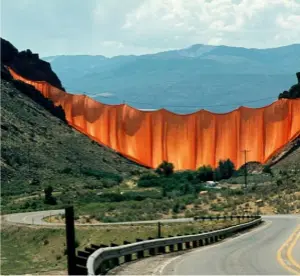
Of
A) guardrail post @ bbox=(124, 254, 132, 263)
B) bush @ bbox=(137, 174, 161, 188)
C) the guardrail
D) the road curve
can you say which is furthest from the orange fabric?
guardrail post @ bbox=(124, 254, 132, 263)

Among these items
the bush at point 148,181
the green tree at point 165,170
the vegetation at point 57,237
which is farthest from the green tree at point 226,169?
the vegetation at point 57,237

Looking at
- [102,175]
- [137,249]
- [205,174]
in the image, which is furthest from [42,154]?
[137,249]

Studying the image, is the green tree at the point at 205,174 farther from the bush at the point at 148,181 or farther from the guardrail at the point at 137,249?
the guardrail at the point at 137,249

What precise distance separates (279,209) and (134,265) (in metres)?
47.6

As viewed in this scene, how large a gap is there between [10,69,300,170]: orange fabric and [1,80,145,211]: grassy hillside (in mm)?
13264

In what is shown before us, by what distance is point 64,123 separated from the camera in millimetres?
120688

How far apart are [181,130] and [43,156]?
4274 cm

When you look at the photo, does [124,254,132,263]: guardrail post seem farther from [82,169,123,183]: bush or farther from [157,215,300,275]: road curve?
[82,169,123,183]: bush

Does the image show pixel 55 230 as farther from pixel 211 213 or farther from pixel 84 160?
pixel 84 160

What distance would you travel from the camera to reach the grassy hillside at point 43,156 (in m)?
89.6

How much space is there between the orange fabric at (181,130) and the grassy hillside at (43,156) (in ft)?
43.5

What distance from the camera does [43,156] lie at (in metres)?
99.4

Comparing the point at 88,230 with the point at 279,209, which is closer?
the point at 88,230

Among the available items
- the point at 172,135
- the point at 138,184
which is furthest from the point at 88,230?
the point at 172,135
